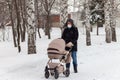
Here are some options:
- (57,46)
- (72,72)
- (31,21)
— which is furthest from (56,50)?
(31,21)

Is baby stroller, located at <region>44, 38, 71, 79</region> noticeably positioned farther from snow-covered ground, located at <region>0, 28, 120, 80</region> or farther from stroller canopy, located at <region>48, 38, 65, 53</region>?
snow-covered ground, located at <region>0, 28, 120, 80</region>

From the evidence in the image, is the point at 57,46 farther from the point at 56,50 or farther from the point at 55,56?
the point at 55,56

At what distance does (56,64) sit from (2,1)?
2380 centimetres

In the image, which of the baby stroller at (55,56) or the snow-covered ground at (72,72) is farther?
the snow-covered ground at (72,72)

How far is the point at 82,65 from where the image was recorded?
16.2 m

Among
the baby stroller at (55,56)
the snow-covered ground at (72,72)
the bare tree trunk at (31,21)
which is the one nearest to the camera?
the baby stroller at (55,56)

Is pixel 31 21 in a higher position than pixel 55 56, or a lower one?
higher

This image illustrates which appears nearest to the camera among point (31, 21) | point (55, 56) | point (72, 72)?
point (55, 56)

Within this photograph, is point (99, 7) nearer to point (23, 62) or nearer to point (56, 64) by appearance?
point (23, 62)

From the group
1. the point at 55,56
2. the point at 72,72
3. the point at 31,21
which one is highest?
the point at 31,21

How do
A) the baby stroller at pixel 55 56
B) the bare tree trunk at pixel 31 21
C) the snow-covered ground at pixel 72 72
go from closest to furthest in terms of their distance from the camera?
the baby stroller at pixel 55 56 < the snow-covered ground at pixel 72 72 < the bare tree trunk at pixel 31 21

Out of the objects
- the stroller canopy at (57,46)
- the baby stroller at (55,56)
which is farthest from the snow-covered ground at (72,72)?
the stroller canopy at (57,46)

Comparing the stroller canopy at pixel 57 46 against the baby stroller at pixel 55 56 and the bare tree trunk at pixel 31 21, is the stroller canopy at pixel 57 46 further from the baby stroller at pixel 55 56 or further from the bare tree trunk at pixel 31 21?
the bare tree trunk at pixel 31 21

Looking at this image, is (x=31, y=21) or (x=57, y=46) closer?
(x=57, y=46)
